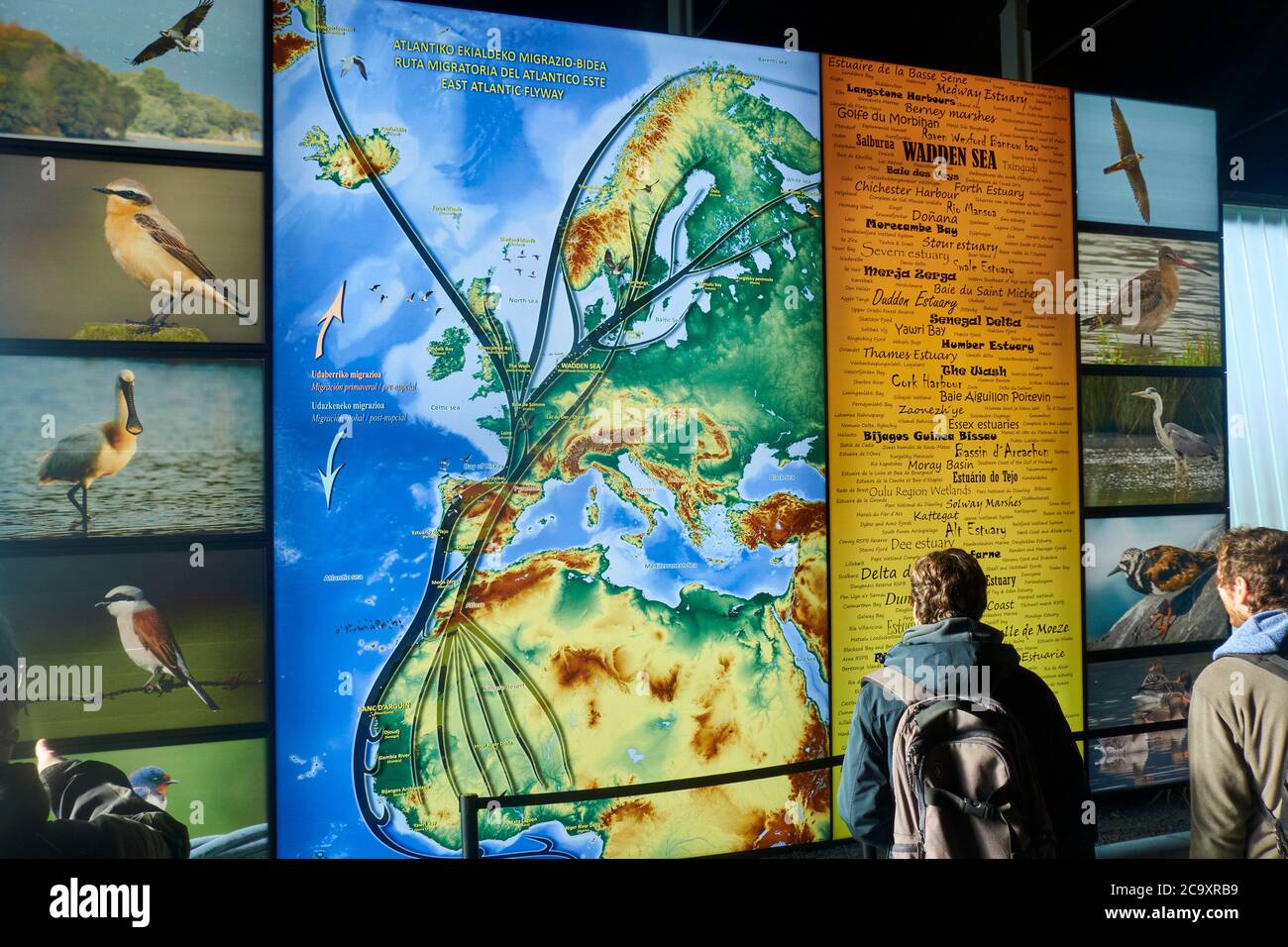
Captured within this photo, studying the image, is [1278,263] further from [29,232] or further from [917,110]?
[29,232]

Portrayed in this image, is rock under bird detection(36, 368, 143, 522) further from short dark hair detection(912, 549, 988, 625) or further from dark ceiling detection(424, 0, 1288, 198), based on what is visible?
dark ceiling detection(424, 0, 1288, 198)

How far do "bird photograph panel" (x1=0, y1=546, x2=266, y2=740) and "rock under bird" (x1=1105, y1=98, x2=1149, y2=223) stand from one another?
3834 millimetres

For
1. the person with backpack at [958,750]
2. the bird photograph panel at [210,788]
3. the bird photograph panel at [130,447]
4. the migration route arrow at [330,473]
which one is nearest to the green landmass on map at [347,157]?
the bird photograph panel at [130,447]

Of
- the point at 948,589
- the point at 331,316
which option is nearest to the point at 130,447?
the point at 331,316

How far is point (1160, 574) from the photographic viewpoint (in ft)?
12.5

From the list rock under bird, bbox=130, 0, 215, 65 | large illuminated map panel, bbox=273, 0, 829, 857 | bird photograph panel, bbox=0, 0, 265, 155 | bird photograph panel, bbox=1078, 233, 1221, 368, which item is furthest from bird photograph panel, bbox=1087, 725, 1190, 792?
rock under bird, bbox=130, 0, 215, 65

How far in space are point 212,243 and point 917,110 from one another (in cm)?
271

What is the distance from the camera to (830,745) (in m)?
3.35

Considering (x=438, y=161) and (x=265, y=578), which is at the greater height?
(x=438, y=161)

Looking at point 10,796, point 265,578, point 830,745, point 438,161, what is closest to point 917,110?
point 438,161

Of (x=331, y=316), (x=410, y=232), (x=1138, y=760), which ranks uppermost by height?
(x=410, y=232)

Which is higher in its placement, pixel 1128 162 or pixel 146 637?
pixel 1128 162

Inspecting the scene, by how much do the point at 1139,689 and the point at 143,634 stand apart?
12.7 ft

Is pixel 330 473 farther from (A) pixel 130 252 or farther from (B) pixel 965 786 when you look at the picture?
(B) pixel 965 786
